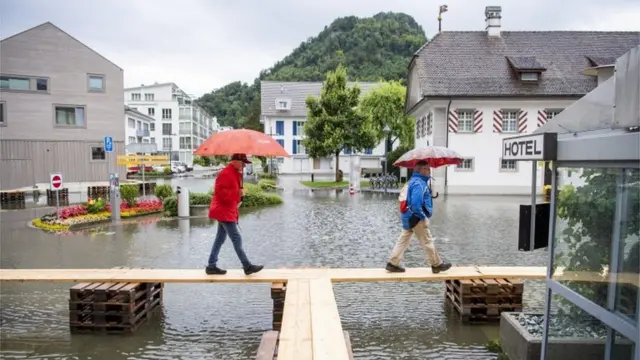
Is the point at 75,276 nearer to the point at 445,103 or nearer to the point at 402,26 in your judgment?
the point at 445,103

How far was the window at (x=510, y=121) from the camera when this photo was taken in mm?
30453

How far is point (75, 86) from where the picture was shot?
108 ft

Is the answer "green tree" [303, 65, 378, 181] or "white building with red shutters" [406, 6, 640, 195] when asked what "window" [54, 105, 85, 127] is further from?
"white building with red shutters" [406, 6, 640, 195]

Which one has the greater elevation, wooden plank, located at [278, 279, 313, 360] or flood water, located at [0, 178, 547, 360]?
wooden plank, located at [278, 279, 313, 360]

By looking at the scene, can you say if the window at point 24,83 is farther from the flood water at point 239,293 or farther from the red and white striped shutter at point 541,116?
the red and white striped shutter at point 541,116

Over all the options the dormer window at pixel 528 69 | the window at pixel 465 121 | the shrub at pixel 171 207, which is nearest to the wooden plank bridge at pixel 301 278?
the shrub at pixel 171 207

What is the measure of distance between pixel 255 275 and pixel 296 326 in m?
2.18

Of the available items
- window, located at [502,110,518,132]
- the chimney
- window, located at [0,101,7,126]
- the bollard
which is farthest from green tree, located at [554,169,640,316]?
window, located at [0,101,7,126]

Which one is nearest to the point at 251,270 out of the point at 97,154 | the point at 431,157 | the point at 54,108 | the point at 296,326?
the point at 296,326

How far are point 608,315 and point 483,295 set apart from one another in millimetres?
3098

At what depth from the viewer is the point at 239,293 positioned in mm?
7930

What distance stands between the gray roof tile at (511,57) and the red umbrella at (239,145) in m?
24.2

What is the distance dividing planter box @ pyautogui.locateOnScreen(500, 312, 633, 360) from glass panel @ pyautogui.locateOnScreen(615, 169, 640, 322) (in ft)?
0.87

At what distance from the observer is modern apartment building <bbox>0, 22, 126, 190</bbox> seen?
3123cm
